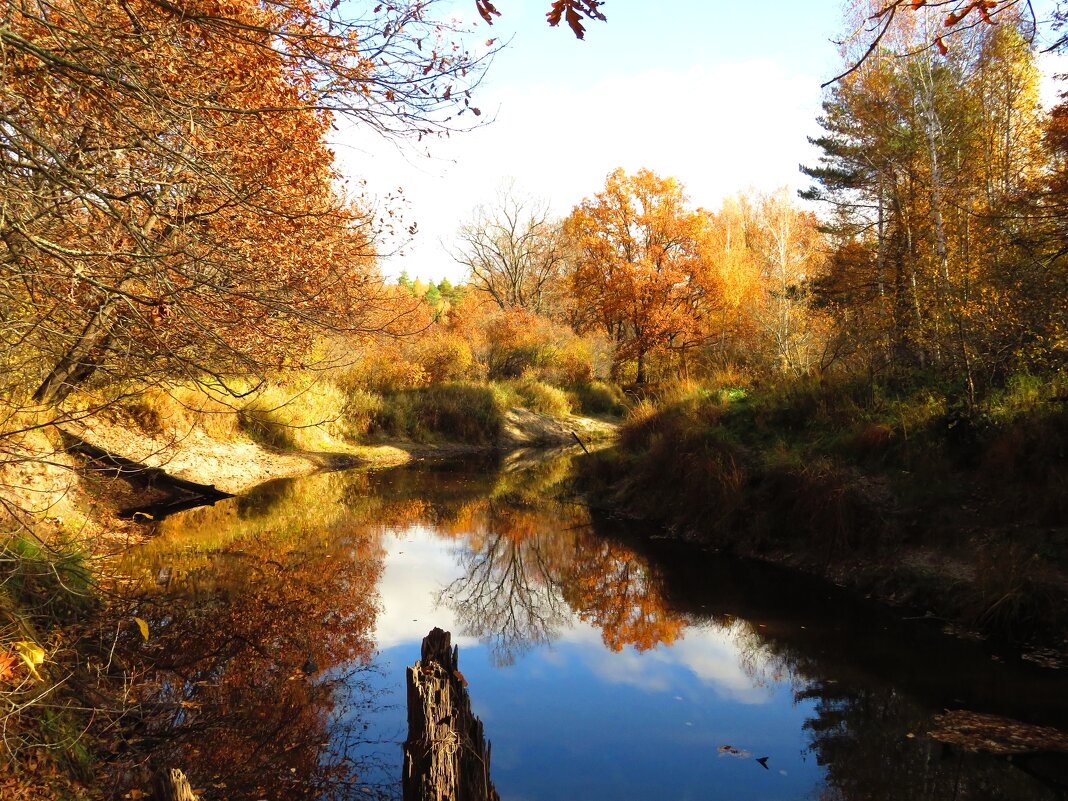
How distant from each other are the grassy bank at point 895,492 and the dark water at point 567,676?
623mm

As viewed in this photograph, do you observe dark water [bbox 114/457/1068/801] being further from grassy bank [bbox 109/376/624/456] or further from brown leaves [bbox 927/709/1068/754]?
grassy bank [bbox 109/376/624/456]

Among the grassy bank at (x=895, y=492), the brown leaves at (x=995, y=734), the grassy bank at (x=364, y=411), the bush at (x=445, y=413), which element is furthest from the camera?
the bush at (x=445, y=413)

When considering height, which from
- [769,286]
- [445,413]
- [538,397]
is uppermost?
[769,286]

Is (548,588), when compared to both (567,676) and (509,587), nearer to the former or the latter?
(509,587)

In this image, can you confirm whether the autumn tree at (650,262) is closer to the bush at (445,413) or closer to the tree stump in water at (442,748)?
the bush at (445,413)

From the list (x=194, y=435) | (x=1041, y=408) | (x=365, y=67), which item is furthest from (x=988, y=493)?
(x=194, y=435)

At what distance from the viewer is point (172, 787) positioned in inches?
118

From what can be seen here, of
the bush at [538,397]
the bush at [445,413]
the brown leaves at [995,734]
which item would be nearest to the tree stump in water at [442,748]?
the brown leaves at [995,734]

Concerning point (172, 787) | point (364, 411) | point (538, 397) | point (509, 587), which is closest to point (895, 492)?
point (509, 587)

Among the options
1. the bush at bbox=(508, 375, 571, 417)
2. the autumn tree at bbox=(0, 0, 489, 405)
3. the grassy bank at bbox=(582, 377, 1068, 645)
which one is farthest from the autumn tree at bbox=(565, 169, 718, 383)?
the autumn tree at bbox=(0, 0, 489, 405)

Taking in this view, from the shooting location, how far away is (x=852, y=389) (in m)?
12.0

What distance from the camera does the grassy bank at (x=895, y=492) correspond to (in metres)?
7.59

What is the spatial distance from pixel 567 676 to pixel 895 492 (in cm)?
543

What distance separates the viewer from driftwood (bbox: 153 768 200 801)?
9.82ft
